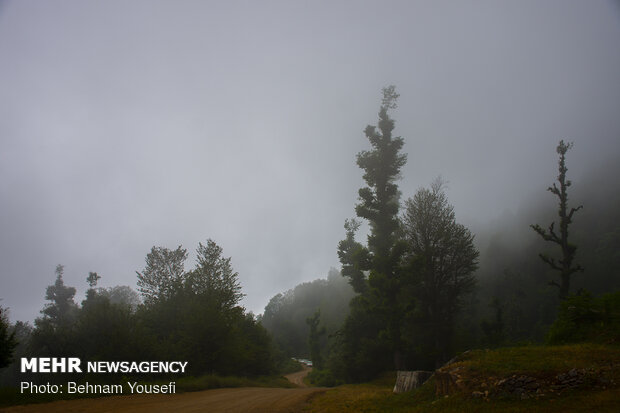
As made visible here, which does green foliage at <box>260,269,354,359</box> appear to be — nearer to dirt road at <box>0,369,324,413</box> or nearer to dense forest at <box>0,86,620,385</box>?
dense forest at <box>0,86,620,385</box>

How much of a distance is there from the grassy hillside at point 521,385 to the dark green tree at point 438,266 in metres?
17.1

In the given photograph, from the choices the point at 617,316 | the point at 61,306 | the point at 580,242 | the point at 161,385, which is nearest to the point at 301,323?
the point at 61,306

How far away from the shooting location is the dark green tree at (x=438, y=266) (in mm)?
28672

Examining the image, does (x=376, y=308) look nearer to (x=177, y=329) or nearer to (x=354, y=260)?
(x=354, y=260)

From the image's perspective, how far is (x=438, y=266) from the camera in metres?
29.8

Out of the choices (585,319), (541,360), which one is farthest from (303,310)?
(541,360)

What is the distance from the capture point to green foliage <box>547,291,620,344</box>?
13.3m

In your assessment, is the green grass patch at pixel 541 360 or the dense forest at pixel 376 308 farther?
the dense forest at pixel 376 308

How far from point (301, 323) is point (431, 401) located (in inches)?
3603

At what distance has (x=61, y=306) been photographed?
7806 cm

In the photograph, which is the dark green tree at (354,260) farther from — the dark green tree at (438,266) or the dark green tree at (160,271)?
the dark green tree at (160,271)

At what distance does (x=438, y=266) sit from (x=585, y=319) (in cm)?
1551

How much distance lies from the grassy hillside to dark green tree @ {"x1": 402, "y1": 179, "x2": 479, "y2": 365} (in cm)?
1714

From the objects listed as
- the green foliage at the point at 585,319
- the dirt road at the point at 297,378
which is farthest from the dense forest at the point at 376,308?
the dirt road at the point at 297,378
